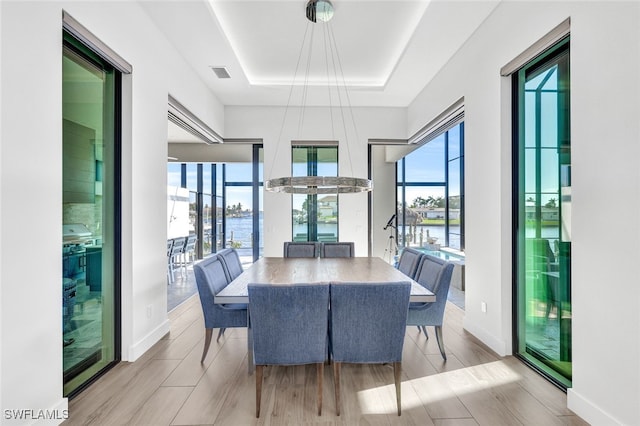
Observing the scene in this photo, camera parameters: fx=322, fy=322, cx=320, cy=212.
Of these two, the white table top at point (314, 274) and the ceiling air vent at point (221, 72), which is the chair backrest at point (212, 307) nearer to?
the white table top at point (314, 274)

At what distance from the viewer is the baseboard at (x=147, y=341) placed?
2.75 m

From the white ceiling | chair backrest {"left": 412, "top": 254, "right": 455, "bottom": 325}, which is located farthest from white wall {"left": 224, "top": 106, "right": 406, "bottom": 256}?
chair backrest {"left": 412, "top": 254, "right": 455, "bottom": 325}

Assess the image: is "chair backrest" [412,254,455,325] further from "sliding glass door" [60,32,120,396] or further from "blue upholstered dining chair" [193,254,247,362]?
"sliding glass door" [60,32,120,396]

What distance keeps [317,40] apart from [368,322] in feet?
10.3

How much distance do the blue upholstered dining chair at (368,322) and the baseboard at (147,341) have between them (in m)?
1.85

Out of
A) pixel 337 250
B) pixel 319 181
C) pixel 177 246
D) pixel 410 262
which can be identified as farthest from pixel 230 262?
pixel 177 246

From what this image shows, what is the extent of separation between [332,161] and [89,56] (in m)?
3.80

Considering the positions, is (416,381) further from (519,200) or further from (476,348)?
(519,200)

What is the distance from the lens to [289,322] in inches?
76.2

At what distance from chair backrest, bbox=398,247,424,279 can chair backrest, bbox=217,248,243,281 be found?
5.89 ft

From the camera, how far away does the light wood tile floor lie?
1.97m

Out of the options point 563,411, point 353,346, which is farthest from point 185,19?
point 563,411

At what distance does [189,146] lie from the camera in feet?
24.3
